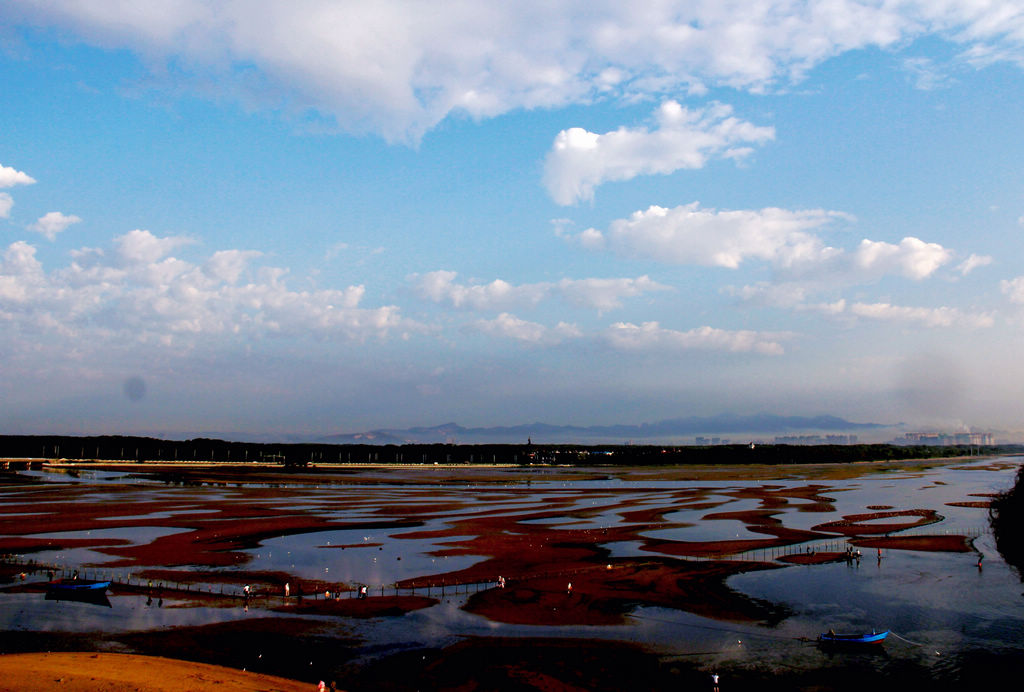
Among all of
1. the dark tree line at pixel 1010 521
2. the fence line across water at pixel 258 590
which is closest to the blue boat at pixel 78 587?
the fence line across water at pixel 258 590

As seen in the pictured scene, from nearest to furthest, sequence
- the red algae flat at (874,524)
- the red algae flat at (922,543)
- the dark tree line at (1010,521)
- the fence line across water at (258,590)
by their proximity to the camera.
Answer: the fence line across water at (258,590), the red algae flat at (922,543), the dark tree line at (1010,521), the red algae flat at (874,524)

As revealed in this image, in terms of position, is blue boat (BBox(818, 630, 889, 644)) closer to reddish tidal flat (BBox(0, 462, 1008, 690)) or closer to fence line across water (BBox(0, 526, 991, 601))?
reddish tidal flat (BBox(0, 462, 1008, 690))

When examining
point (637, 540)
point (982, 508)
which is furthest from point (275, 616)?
point (982, 508)

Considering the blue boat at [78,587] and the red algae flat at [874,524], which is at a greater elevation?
the blue boat at [78,587]

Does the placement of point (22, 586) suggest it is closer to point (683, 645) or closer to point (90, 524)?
point (90, 524)

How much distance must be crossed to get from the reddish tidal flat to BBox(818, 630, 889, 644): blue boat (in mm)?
3344

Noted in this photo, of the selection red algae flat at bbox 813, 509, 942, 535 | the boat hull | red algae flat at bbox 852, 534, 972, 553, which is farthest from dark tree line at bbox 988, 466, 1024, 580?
the boat hull

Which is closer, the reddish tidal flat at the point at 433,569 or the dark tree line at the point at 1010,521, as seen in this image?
the reddish tidal flat at the point at 433,569

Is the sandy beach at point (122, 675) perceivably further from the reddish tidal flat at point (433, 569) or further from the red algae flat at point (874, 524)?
the red algae flat at point (874, 524)

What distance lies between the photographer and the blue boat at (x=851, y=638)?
98.4 ft

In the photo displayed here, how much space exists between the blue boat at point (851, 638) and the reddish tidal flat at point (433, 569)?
132 inches

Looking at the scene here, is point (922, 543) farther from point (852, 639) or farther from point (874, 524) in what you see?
point (852, 639)

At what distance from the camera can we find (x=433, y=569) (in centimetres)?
4572

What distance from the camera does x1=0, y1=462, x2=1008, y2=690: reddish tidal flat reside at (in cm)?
2855
